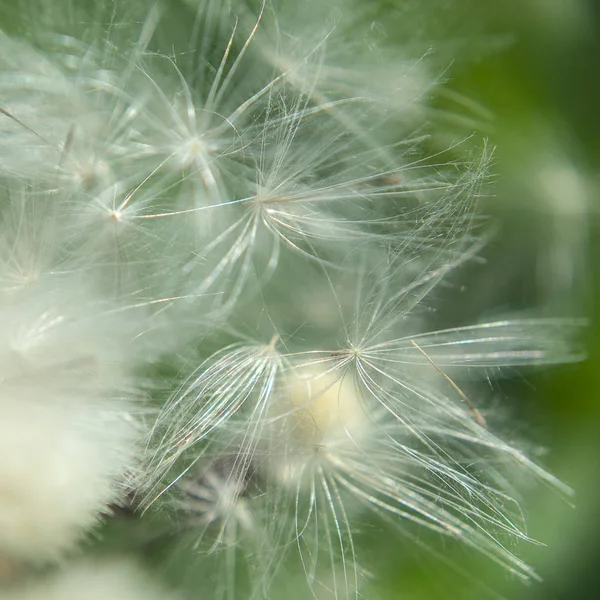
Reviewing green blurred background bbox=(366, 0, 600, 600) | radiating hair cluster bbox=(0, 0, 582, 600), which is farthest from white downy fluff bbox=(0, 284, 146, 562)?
green blurred background bbox=(366, 0, 600, 600)

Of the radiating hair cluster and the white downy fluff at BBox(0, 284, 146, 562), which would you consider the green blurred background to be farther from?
the white downy fluff at BBox(0, 284, 146, 562)

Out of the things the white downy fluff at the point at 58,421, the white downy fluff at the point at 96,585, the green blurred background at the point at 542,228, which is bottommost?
the white downy fluff at the point at 96,585

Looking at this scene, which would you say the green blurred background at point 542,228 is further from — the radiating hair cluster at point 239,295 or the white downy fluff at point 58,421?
the white downy fluff at point 58,421

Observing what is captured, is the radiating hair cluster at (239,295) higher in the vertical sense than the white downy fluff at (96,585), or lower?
higher

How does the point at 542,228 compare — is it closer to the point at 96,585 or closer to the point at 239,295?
the point at 239,295

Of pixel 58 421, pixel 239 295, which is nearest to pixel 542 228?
pixel 239 295

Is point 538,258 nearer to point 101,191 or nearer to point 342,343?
point 342,343

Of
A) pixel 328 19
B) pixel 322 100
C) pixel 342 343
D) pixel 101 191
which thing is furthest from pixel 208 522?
pixel 328 19

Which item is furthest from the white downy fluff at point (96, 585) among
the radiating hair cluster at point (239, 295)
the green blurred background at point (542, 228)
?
the green blurred background at point (542, 228)

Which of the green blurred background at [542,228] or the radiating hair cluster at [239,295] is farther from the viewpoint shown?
the green blurred background at [542,228]
